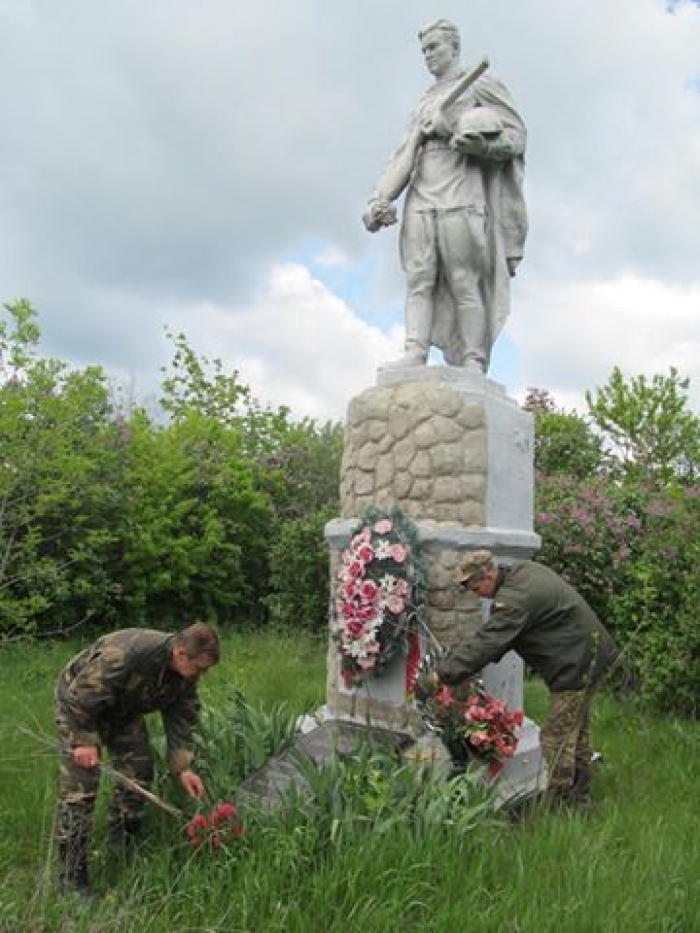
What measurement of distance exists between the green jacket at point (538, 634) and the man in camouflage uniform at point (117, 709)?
134 cm

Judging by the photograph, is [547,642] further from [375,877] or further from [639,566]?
[639,566]

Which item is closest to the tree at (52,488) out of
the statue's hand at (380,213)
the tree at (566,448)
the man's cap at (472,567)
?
the statue's hand at (380,213)

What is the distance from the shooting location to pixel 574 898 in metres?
3.21

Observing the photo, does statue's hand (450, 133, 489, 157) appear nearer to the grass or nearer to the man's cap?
the man's cap

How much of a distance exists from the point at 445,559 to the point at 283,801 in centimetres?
180

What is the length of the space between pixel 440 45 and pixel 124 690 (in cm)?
453

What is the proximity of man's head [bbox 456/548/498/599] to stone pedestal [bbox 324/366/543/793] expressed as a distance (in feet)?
1.86

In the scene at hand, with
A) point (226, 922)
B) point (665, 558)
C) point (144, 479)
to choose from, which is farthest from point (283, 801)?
point (144, 479)

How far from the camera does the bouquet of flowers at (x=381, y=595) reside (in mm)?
5016

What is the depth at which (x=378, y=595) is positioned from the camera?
502 cm

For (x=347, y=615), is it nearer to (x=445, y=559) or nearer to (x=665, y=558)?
(x=445, y=559)

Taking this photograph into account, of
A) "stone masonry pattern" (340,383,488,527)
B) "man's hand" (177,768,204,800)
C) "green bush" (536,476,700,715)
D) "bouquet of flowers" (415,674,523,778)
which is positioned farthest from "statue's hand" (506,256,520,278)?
"man's hand" (177,768,204,800)

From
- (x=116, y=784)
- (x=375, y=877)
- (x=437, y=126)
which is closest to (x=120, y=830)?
(x=116, y=784)

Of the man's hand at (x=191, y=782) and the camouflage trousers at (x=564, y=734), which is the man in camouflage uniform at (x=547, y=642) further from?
the man's hand at (x=191, y=782)
